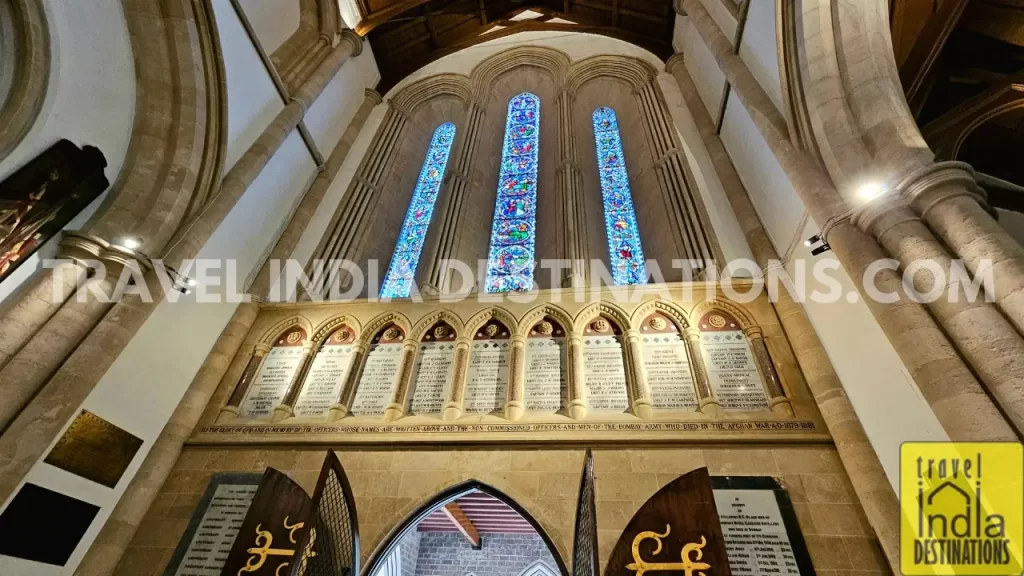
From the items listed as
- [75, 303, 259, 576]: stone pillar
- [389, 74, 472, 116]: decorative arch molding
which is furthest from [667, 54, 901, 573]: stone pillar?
[389, 74, 472, 116]: decorative arch molding

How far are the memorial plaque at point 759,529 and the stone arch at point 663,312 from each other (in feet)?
4.97

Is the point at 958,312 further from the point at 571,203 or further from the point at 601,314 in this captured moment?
the point at 571,203

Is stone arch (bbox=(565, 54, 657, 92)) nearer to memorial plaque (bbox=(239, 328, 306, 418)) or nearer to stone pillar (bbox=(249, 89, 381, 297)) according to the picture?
stone pillar (bbox=(249, 89, 381, 297))

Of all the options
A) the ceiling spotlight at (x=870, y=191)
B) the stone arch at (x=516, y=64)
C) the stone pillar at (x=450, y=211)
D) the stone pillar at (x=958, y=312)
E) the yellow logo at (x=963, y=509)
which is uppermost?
the stone arch at (x=516, y=64)

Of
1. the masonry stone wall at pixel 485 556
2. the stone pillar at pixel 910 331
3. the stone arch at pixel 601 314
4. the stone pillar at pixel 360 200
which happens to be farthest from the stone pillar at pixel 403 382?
the masonry stone wall at pixel 485 556

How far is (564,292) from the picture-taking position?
487 cm

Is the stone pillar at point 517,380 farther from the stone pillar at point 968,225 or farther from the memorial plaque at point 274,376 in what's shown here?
the stone pillar at point 968,225

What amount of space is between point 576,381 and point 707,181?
3568mm

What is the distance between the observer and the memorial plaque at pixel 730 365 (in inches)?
152

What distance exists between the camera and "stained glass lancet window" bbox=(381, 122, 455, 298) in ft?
20.7

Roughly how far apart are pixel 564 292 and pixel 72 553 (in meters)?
4.44

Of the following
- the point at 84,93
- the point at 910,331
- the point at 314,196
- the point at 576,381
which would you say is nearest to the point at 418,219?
the point at 314,196

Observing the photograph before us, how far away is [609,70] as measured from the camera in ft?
29.0

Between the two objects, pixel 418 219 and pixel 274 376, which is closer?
pixel 274 376
